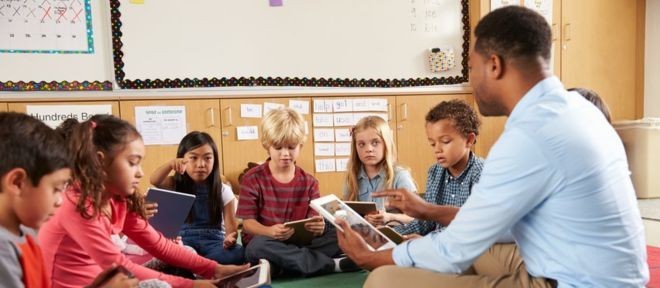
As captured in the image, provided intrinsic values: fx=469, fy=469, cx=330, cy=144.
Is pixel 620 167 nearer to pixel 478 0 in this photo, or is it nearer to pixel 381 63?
pixel 381 63

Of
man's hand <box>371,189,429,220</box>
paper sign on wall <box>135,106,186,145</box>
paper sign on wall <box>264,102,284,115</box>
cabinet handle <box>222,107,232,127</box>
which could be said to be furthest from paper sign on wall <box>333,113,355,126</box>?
man's hand <box>371,189,429,220</box>

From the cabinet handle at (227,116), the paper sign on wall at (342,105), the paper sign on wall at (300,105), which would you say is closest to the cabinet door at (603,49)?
the paper sign on wall at (342,105)

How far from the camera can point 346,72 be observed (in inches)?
132

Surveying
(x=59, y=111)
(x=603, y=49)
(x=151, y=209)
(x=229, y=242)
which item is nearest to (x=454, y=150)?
(x=229, y=242)

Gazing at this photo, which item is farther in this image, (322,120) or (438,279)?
(322,120)

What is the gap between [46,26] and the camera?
111 inches

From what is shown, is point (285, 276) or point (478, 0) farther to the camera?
point (478, 0)

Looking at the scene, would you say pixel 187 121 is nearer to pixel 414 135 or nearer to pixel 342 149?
pixel 342 149

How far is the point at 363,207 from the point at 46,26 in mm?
2321

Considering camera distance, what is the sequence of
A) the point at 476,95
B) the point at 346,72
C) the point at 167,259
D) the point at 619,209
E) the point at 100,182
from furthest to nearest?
the point at 346,72 < the point at 167,259 < the point at 100,182 < the point at 476,95 < the point at 619,209

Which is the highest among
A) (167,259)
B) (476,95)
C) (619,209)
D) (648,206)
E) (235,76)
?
(235,76)

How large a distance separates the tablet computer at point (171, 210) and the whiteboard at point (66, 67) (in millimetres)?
1511

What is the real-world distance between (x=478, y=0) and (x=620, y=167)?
2.83m

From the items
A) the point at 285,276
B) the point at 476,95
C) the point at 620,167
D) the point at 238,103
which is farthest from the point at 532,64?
the point at 238,103
